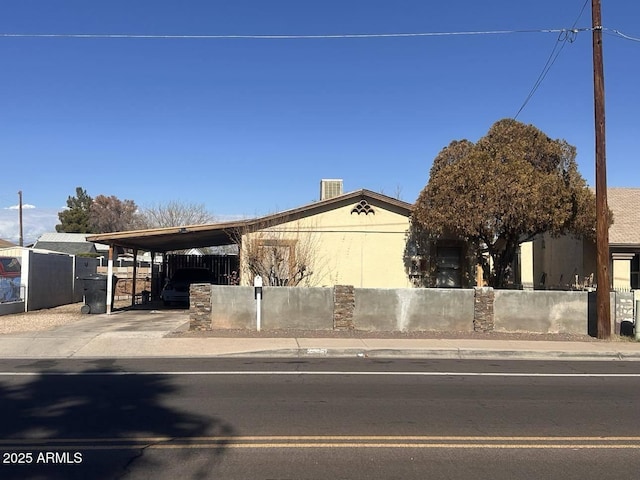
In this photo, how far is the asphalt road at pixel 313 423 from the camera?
17.1 ft

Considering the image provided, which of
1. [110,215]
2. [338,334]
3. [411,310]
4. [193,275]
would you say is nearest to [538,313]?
[411,310]

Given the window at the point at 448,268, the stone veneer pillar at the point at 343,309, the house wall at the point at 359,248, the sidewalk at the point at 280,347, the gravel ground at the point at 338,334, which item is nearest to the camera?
the sidewalk at the point at 280,347

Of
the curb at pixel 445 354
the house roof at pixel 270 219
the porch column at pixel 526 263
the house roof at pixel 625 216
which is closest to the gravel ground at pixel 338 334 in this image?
the curb at pixel 445 354

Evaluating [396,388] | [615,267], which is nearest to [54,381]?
[396,388]

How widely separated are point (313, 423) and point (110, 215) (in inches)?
2999

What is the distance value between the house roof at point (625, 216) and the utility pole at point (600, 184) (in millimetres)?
4772

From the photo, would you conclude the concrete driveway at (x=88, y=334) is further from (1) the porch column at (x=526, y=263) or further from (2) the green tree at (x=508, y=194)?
(1) the porch column at (x=526, y=263)

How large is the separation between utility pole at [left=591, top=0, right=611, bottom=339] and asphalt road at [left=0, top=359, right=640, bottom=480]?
460 cm

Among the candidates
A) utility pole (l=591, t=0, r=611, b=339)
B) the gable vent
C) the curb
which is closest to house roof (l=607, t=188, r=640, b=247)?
utility pole (l=591, t=0, r=611, b=339)

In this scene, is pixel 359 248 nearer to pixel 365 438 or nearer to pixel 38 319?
pixel 38 319

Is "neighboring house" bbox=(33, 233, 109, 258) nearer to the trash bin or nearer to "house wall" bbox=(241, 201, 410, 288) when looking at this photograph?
the trash bin

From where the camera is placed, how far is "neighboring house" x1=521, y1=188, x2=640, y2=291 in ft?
64.5

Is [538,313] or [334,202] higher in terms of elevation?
[334,202]

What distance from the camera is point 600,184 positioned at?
15117mm
